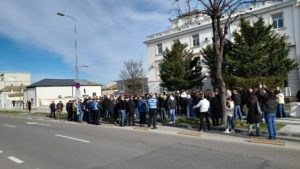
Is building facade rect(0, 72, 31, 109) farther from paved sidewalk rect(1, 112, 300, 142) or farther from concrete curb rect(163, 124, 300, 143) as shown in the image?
concrete curb rect(163, 124, 300, 143)

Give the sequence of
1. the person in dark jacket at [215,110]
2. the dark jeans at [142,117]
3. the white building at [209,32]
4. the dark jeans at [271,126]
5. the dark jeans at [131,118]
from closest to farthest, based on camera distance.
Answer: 1. the dark jeans at [271,126]
2. the person in dark jacket at [215,110]
3. the dark jeans at [142,117]
4. the dark jeans at [131,118]
5. the white building at [209,32]

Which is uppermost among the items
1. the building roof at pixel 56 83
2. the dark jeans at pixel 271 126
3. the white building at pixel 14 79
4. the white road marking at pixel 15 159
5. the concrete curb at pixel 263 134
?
the white building at pixel 14 79

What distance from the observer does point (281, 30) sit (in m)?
39.6

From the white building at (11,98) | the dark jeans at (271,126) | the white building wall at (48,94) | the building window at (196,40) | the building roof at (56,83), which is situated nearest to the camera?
the dark jeans at (271,126)

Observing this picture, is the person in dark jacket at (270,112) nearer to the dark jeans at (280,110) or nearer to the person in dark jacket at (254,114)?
the person in dark jacket at (254,114)

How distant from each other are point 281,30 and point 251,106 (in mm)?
27989

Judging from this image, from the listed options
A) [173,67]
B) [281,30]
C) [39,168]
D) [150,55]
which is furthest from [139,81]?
[39,168]

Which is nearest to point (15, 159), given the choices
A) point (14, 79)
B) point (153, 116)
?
point (153, 116)

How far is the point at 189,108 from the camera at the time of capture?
75.6ft

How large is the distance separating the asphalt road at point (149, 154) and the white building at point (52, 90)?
6860cm

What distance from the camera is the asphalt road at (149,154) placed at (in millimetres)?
9391

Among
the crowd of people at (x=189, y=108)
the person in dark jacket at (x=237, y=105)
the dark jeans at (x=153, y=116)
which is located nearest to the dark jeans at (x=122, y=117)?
the crowd of people at (x=189, y=108)

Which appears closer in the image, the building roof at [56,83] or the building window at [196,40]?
the building window at [196,40]

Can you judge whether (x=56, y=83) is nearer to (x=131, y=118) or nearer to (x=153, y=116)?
(x=131, y=118)
